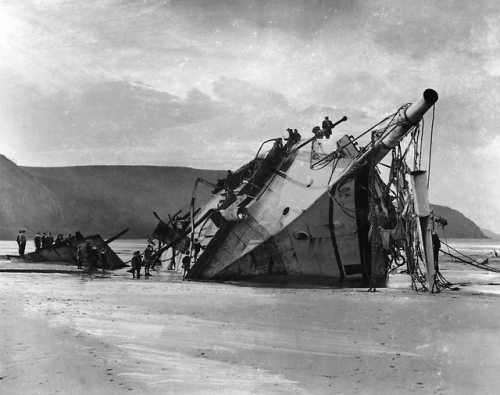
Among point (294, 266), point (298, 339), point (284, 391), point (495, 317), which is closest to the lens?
point (284, 391)

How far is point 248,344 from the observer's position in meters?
7.72

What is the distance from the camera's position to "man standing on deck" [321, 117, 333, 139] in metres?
19.0

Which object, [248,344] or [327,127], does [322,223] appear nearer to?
[327,127]

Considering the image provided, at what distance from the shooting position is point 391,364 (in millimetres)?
6648

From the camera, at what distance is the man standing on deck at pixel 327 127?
1895cm

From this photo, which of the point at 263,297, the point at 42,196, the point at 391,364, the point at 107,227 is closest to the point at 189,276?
the point at 263,297

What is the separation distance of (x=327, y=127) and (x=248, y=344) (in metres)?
12.4

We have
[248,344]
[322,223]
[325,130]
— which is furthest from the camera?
[325,130]

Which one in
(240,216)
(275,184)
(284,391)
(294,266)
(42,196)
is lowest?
(284,391)

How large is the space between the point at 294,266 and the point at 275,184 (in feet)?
10.9

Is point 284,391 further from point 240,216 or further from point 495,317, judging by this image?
point 240,216

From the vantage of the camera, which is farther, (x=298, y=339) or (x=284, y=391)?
(x=298, y=339)

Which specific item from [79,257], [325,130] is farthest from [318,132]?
[79,257]

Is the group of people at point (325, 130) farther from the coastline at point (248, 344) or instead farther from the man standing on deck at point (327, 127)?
the coastline at point (248, 344)
